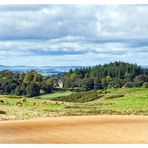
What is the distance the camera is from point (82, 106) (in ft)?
40.2

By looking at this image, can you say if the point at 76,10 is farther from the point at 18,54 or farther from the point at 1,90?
the point at 1,90

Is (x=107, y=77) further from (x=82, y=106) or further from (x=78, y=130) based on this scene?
(x=78, y=130)

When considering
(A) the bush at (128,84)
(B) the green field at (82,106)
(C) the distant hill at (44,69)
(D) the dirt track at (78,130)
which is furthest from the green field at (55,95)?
(A) the bush at (128,84)

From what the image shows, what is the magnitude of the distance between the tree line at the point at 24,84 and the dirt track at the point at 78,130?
2.75 feet

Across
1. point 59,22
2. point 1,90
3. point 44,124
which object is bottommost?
point 44,124

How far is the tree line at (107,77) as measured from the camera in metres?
12.3

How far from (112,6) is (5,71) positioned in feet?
10.1

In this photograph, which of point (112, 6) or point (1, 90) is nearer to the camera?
point (112, 6)

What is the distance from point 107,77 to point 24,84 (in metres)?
2.08

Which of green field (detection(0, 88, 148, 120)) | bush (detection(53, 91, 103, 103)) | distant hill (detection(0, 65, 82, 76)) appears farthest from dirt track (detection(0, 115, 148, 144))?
distant hill (detection(0, 65, 82, 76))

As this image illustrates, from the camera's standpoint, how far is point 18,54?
12234 mm

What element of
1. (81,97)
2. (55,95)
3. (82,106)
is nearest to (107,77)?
(81,97)

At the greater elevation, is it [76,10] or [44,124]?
[76,10]
